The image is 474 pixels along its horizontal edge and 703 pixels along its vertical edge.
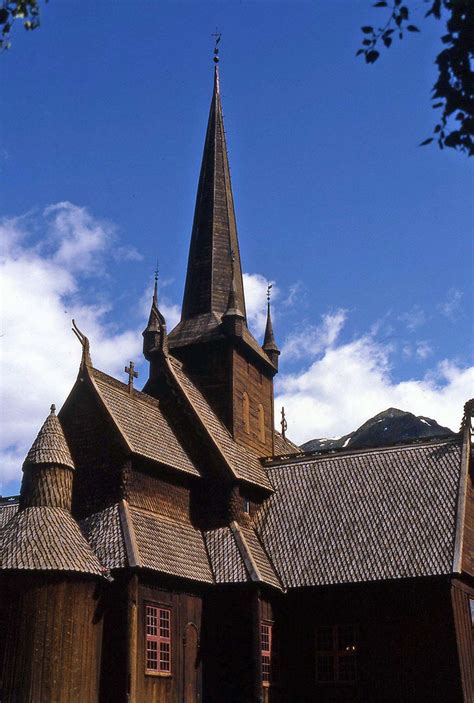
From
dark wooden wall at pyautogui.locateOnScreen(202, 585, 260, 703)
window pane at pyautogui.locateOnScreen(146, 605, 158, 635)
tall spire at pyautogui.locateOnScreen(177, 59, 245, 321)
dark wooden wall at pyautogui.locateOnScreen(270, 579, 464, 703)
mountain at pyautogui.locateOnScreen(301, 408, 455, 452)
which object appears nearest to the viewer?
window pane at pyautogui.locateOnScreen(146, 605, 158, 635)

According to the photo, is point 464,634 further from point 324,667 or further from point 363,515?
point 363,515

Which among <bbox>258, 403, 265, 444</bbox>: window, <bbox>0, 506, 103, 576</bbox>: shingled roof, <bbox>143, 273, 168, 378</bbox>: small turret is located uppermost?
<bbox>143, 273, 168, 378</bbox>: small turret

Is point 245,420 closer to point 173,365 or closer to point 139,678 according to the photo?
point 173,365

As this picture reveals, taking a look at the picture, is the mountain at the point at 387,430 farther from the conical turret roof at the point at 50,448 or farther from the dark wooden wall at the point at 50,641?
the dark wooden wall at the point at 50,641

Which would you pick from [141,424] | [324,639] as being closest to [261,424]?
[141,424]

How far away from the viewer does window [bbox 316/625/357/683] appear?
2539cm

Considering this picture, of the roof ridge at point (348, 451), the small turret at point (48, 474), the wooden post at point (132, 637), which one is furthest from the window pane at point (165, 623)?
the roof ridge at point (348, 451)

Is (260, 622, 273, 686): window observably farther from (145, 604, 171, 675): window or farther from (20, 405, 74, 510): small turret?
(20, 405, 74, 510): small turret

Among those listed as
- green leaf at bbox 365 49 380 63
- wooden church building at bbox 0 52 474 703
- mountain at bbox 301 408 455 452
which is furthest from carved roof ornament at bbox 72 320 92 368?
mountain at bbox 301 408 455 452

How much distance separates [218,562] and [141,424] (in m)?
5.12

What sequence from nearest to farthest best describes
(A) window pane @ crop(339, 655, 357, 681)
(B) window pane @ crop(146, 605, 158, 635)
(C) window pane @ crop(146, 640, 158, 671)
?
(C) window pane @ crop(146, 640, 158, 671), (B) window pane @ crop(146, 605, 158, 635), (A) window pane @ crop(339, 655, 357, 681)

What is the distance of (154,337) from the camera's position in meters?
33.9

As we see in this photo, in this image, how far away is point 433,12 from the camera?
8508 mm

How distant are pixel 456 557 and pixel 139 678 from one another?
9.89 m
